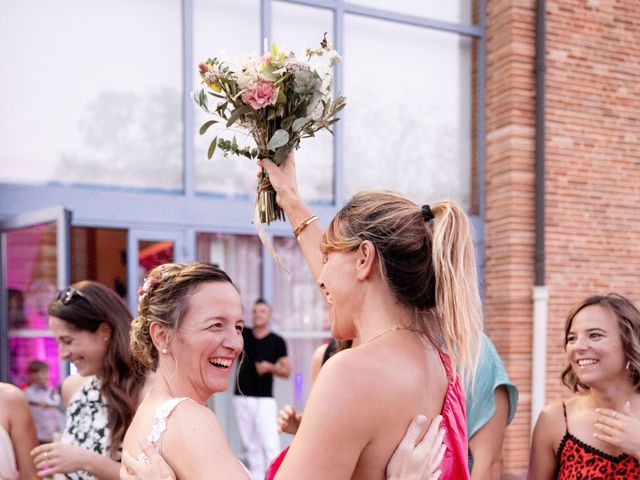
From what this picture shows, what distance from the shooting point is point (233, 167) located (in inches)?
260

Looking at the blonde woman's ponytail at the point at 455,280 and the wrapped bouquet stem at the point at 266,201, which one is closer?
the blonde woman's ponytail at the point at 455,280

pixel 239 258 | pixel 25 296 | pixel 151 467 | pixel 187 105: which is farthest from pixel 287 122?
pixel 239 258

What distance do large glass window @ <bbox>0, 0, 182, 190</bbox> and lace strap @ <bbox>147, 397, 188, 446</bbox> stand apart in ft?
14.6

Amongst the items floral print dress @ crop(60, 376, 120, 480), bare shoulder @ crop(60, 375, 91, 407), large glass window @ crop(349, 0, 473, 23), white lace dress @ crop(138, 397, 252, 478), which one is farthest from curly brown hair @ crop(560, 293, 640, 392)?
large glass window @ crop(349, 0, 473, 23)

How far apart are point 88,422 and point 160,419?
4.53ft

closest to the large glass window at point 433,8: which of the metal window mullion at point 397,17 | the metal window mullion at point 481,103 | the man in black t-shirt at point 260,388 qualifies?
the metal window mullion at point 397,17

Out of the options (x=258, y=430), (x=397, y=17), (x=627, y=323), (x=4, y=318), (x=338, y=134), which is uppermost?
(x=397, y=17)

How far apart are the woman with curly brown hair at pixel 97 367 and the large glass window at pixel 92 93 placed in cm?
300

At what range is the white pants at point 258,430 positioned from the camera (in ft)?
21.0

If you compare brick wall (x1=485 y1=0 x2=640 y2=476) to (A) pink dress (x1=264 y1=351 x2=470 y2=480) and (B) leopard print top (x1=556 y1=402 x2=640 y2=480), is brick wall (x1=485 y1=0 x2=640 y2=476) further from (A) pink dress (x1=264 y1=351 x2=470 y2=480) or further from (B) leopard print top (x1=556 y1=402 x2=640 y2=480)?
(A) pink dress (x1=264 y1=351 x2=470 y2=480)

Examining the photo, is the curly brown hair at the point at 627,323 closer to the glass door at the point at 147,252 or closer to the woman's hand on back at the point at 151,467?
the woman's hand on back at the point at 151,467

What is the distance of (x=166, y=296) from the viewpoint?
6.64ft

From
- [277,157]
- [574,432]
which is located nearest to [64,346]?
[277,157]

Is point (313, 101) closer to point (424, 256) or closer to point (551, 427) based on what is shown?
point (424, 256)
